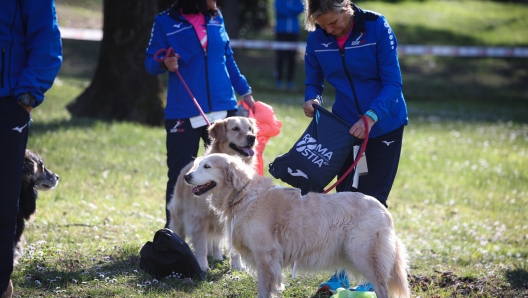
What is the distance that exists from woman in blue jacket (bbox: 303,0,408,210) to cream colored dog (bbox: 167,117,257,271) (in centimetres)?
102

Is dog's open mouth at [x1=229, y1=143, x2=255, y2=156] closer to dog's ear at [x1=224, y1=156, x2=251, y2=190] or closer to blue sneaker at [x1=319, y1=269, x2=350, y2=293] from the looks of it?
dog's ear at [x1=224, y1=156, x2=251, y2=190]

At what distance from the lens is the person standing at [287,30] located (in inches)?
720

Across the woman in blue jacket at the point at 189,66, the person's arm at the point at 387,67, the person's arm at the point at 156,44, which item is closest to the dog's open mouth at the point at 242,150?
the woman in blue jacket at the point at 189,66

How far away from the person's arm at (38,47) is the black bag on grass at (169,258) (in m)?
1.88

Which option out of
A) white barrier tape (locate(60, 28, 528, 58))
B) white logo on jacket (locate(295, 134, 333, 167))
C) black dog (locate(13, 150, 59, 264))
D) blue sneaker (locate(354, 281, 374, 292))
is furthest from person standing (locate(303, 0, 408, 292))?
white barrier tape (locate(60, 28, 528, 58))

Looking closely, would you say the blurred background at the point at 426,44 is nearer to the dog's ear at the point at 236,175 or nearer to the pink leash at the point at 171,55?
Answer: the pink leash at the point at 171,55

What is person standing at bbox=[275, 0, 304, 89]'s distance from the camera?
60.0 ft

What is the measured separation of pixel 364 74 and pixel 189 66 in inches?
76.8

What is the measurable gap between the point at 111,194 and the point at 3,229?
15.2 ft

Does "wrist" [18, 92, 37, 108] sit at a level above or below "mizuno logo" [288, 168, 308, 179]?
above

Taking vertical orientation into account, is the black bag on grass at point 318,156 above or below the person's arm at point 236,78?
below

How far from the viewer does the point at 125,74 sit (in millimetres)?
12062

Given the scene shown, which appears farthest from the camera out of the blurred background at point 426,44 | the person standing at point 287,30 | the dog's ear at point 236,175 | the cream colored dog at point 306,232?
the blurred background at point 426,44

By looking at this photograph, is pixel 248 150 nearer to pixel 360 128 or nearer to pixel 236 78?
pixel 236 78
